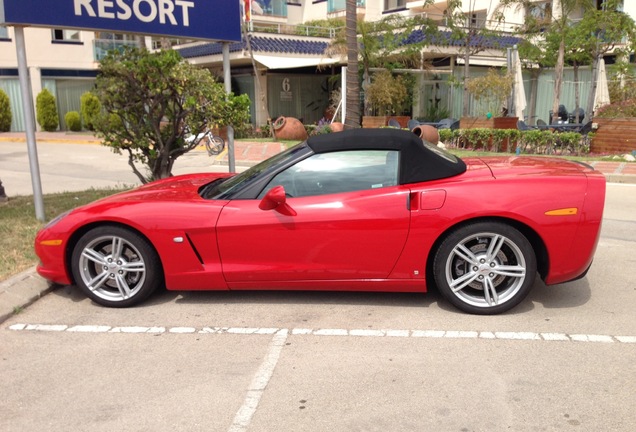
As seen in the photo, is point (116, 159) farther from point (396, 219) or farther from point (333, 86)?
point (396, 219)

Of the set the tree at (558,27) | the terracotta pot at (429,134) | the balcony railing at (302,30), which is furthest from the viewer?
the balcony railing at (302,30)

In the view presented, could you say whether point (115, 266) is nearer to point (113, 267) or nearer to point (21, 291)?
point (113, 267)

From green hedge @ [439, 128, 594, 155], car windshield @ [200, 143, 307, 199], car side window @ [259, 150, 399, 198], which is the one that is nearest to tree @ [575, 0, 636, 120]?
green hedge @ [439, 128, 594, 155]

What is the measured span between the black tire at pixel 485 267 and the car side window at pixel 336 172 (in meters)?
0.74

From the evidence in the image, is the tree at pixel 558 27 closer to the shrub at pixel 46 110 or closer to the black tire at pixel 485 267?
the black tire at pixel 485 267

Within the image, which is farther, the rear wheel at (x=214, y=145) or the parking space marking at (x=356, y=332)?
the rear wheel at (x=214, y=145)

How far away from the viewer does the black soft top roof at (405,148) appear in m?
4.52

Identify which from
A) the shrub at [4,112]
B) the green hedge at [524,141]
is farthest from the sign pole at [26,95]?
the shrub at [4,112]

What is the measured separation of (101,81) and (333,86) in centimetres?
2083

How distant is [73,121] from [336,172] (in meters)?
27.4

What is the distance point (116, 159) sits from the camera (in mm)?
17703

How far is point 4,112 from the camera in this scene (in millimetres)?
28375

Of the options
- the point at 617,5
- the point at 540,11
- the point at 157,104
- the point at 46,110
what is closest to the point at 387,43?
the point at 540,11

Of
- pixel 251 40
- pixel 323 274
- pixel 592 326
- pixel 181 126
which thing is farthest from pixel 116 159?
pixel 592 326
